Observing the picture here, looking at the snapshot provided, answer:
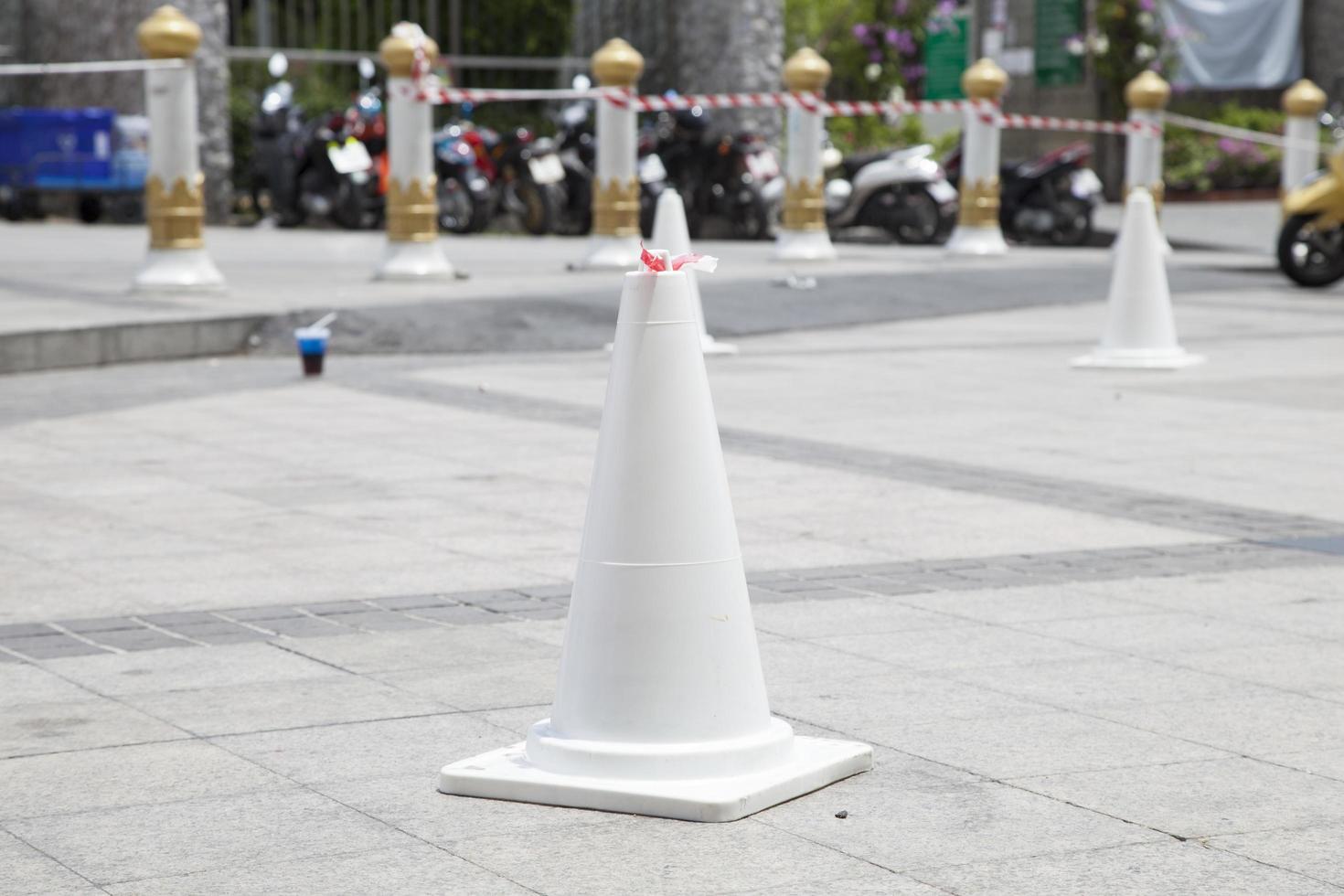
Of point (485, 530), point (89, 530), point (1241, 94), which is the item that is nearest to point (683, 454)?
point (485, 530)

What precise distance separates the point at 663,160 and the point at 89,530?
1606 cm

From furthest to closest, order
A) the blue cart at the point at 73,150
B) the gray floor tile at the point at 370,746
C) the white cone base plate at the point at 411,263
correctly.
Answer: the blue cart at the point at 73,150
the white cone base plate at the point at 411,263
the gray floor tile at the point at 370,746

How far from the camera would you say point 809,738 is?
13.2ft

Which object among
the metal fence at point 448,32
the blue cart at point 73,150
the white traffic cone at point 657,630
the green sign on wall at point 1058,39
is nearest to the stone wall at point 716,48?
the metal fence at point 448,32

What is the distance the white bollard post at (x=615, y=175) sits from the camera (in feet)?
52.7

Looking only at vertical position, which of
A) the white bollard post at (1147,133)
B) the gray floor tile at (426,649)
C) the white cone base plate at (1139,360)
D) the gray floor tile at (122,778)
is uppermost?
the white bollard post at (1147,133)

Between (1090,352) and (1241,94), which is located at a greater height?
(1241,94)

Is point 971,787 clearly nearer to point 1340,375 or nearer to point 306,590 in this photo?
point 306,590

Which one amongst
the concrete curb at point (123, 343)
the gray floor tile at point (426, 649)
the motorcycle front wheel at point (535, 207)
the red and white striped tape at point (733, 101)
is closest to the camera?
the gray floor tile at point (426, 649)

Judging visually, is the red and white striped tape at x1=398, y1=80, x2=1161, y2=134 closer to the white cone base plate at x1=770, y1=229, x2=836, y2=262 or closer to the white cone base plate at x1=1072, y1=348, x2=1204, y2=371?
the white cone base plate at x1=770, y1=229, x2=836, y2=262

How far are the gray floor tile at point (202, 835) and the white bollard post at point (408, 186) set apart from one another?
36.0ft

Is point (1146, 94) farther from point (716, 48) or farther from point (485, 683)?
point (485, 683)

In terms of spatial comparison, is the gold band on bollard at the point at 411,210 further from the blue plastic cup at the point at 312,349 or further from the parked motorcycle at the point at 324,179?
the parked motorcycle at the point at 324,179

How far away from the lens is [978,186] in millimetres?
19141
